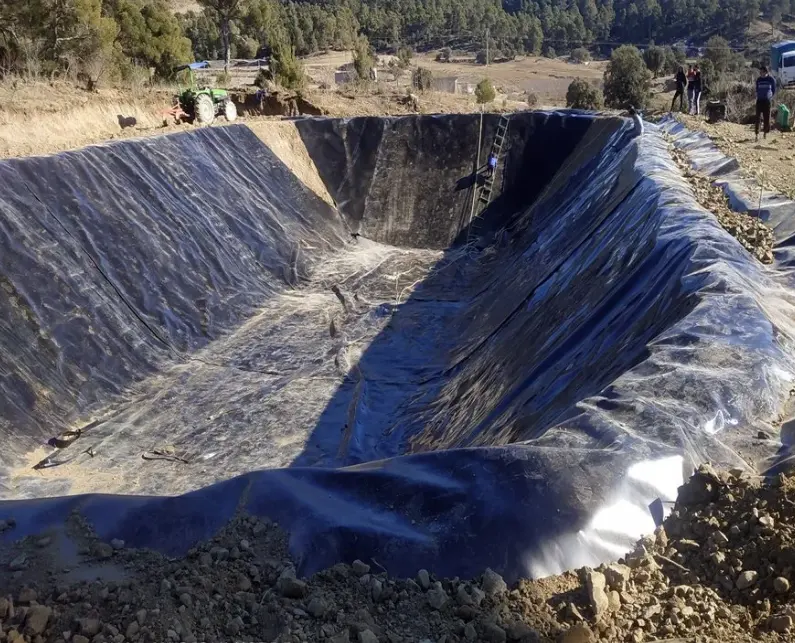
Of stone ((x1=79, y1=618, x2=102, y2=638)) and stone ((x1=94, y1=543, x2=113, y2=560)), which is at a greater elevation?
stone ((x1=79, y1=618, x2=102, y2=638))

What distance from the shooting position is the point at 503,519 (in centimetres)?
304

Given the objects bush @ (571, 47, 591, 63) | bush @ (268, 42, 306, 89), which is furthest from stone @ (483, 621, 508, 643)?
bush @ (571, 47, 591, 63)

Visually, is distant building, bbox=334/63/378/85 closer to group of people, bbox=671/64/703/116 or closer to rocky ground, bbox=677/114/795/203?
group of people, bbox=671/64/703/116

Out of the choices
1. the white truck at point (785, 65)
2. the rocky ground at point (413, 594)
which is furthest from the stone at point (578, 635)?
the white truck at point (785, 65)

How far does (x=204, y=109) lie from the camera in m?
16.6

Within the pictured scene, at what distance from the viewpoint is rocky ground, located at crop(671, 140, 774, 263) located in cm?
676

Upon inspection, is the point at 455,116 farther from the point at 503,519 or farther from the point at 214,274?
the point at 503,519

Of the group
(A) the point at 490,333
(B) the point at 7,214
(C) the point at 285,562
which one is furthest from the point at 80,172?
(C) the point at 285,562

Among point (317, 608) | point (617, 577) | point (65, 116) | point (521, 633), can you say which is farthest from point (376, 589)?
point (65, 116)

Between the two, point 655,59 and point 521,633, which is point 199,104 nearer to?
point 521,633

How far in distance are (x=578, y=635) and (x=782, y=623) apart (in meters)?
0.79

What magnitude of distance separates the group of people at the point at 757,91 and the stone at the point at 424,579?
46.7 ft

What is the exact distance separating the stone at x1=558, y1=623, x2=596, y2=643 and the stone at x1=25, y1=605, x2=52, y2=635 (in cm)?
190

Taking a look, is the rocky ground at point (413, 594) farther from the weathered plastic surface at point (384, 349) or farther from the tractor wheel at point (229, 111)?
the tractor wheel at point (229, 111)
